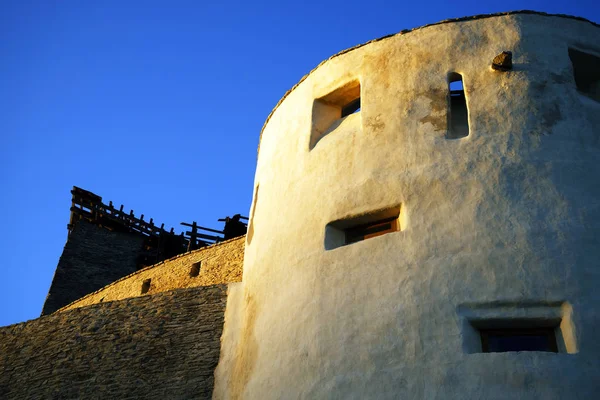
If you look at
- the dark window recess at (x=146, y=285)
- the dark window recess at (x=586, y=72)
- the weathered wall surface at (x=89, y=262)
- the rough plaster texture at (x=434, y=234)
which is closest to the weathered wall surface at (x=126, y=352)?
the rough plaster texture at (x=434, y=234)

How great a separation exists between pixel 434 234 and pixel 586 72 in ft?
11.9

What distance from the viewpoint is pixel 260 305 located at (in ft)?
31.4

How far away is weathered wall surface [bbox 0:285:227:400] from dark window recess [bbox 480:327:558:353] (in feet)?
14.3

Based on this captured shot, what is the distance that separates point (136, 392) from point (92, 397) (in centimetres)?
88

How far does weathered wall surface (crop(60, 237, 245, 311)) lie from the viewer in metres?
16.1

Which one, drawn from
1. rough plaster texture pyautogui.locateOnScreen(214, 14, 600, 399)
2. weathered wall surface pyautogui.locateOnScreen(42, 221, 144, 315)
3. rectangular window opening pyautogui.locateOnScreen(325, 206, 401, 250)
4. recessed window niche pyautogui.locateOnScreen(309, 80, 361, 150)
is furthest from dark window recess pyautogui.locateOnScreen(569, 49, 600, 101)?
weathered wall surface pyautogui.locateOnScreen(42, 221, 144, 315)

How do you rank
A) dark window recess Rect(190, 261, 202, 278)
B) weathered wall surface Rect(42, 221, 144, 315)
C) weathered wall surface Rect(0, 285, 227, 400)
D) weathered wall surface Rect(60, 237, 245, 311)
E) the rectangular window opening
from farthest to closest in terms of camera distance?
weathered wall surface Rect(42, 221, 144, 315)
dark window recess Rect(190, 261, 202, 278)
weathered wall surface Rect(60, 237, 245, 311)
weathered wall surface Rect(0, 285, 227, 400)
the rectangular window opening

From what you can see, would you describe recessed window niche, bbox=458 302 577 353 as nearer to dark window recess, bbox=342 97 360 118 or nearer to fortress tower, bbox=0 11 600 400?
fortress tower, bbox=0 11 600 400

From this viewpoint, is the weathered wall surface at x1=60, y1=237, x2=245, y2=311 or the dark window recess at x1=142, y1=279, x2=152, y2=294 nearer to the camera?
the weathered wall surface at x1=60, y1=237, x2=245, y2=311

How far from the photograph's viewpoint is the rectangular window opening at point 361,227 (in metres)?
8.64

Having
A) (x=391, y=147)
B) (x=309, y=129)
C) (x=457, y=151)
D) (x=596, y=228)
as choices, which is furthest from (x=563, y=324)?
(x=309, y=129)

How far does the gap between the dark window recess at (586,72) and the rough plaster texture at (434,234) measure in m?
0.13

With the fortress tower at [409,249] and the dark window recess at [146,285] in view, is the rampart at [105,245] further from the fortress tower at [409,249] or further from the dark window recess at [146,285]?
the fortress tower at [409,249]

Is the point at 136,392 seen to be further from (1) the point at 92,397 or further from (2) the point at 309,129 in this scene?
(2) the point at 309,129
